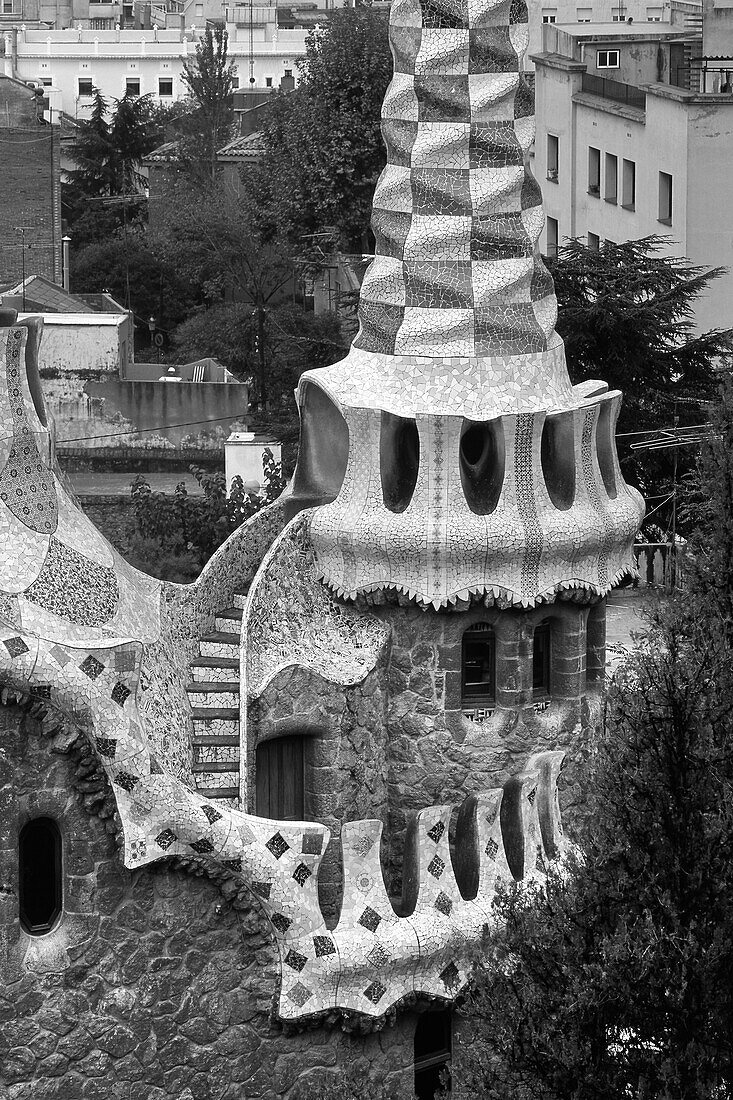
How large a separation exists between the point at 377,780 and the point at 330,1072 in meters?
2.20

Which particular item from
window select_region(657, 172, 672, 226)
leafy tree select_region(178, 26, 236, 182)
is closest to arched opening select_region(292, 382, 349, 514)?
window select_region(657, 172, 672, 226)

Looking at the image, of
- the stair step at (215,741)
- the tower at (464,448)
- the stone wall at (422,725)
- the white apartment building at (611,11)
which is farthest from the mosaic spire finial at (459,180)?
the white apartment building at (611,11)

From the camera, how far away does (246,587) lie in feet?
65.8

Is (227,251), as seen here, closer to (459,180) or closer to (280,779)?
(459,180)

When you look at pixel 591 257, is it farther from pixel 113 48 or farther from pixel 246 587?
pixel 113 48

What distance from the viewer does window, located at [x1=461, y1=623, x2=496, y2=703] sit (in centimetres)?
1870

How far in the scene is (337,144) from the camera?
59594 mm

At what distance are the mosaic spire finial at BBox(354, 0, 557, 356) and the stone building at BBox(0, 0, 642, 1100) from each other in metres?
0.02

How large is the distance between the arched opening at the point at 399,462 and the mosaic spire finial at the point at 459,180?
620 mm

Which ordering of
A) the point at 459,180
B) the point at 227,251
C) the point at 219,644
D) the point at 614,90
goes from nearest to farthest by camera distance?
the point at 459,180, the point at 219,644, the point at 614,90, the point at 227,251

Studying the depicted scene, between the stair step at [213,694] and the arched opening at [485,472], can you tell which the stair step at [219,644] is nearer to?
the stair step at [213,694]

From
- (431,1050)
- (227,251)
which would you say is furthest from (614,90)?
(431,1050)

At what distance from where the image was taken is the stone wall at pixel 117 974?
16.4m

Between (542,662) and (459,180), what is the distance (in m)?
3.44
